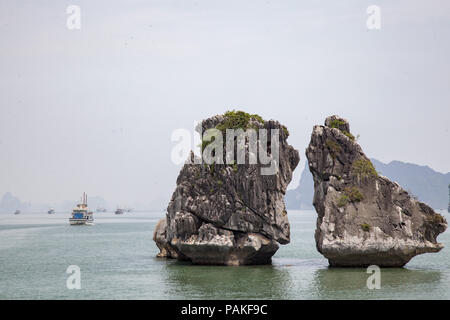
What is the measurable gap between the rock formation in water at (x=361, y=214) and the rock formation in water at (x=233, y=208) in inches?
121

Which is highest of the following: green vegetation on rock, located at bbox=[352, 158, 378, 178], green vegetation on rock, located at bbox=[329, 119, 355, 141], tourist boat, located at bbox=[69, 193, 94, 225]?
green vegetation on rock, located at bbox=[329, 119, 355, 141]

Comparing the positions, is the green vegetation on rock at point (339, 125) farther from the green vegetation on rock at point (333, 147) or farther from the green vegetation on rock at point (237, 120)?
the green vegetation on rock at point (237, 120)

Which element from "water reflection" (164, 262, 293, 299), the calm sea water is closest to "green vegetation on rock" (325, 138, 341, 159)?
the calm sea water

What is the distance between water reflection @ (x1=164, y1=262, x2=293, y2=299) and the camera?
40531 mm

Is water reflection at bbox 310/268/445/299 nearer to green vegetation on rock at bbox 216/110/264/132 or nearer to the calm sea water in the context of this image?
the calm sea water

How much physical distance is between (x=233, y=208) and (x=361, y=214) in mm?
9192

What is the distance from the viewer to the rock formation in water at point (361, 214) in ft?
157

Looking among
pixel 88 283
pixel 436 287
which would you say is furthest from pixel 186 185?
pixel 436 287

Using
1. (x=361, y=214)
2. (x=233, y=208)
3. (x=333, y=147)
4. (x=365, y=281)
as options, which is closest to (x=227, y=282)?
(x=233, y=208)

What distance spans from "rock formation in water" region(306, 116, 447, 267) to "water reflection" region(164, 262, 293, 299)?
452 centimetres

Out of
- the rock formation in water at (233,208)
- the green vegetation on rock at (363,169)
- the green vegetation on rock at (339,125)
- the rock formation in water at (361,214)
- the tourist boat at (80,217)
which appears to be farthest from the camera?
the tourist boat at (80,217)

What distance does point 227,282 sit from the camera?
4428cm

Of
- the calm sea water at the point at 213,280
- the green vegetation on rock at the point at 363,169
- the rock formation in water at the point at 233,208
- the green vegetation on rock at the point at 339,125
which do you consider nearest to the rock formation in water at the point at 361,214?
the green vegetation on rock at the point at 363,169

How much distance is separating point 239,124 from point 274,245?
9.31m
